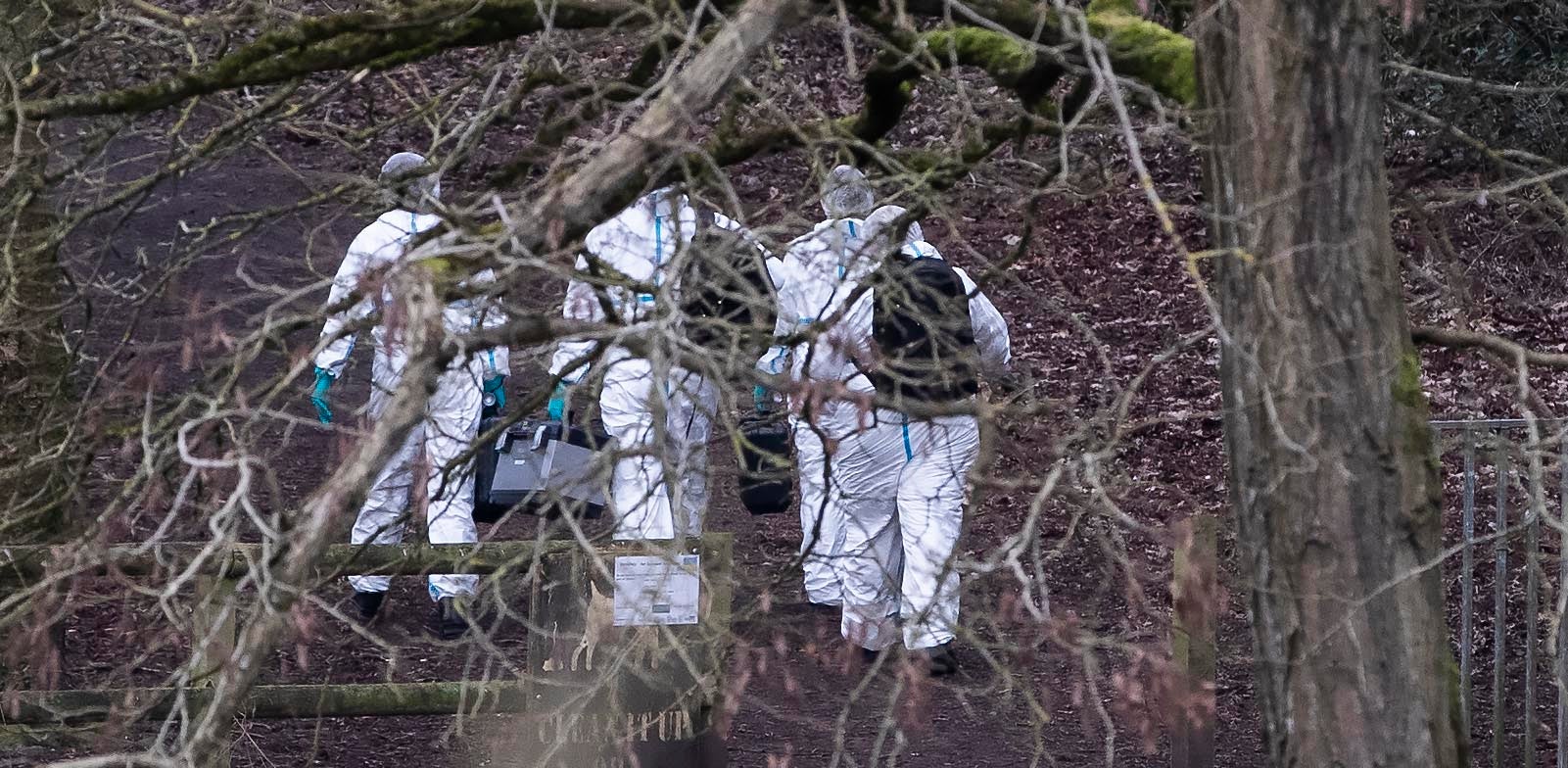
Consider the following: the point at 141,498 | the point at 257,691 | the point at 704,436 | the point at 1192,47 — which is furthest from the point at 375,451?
the point at 704,436

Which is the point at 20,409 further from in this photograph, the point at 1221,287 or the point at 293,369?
the point at 1221,287

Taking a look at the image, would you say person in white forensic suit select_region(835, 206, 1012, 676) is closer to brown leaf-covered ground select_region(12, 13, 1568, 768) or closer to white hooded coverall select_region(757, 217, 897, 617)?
white hooded coverall select_region(757, 217, 897, 617)

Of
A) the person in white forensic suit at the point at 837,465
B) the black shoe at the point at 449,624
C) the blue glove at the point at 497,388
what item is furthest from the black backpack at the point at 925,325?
the black shoe at the point at 449,624

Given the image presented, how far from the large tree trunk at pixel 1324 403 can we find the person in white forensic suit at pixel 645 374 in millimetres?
1129

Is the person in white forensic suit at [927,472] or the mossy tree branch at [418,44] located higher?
the mossy tree branch at [418,44]

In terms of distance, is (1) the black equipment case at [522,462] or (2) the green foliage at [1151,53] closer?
(2) the green foliage at [1151,53]

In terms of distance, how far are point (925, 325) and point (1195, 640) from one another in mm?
2095

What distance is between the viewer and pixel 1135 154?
10.3ft

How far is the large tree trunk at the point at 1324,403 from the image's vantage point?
3.86m

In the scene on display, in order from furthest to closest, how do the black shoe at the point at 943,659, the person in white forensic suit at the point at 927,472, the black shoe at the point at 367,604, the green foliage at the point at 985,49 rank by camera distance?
the black shoe at the point at 367,604, the black shoe at the point at 943,659, the person in white forensic suit at the point at 927,472, the green foliage at the point at 985,49

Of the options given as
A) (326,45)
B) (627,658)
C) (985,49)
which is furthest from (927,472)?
(326,45)

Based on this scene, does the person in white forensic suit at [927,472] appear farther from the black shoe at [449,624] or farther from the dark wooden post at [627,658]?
the black shoe at [449,624]

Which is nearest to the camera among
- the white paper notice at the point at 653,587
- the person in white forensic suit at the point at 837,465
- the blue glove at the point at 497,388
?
the white paper notice at the point at 653,587

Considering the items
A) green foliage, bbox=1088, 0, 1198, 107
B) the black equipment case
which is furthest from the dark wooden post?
green foliage, bbox=1088, 0, 1198, 107
